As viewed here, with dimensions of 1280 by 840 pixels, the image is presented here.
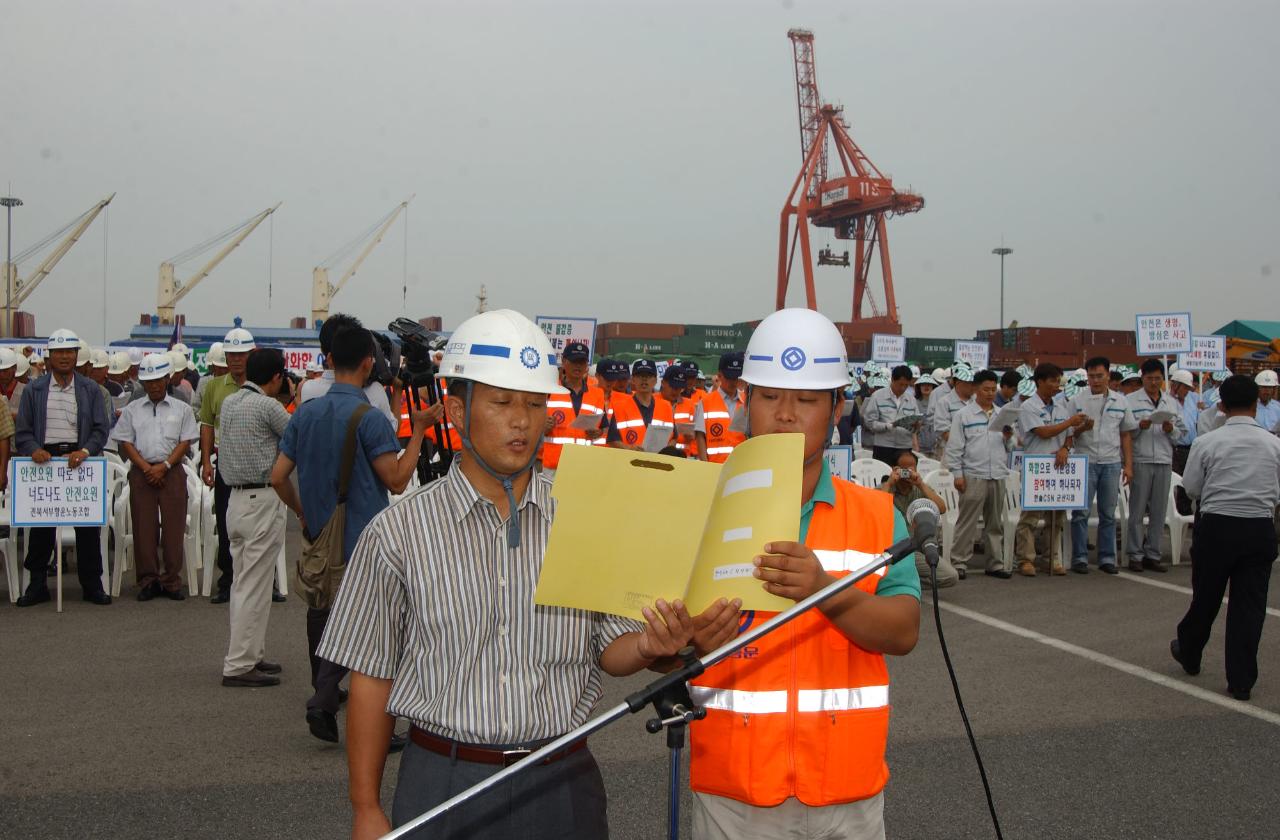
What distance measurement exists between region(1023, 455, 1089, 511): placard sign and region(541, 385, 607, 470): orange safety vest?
468cm

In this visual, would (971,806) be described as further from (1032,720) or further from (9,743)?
(9,743)

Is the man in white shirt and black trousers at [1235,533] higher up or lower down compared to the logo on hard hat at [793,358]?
lower down

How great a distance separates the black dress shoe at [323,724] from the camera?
5.41m

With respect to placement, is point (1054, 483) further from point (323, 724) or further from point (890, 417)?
point (323, 724)

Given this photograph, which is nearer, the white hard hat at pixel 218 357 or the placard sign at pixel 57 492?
the placard sign at pixel 57 492

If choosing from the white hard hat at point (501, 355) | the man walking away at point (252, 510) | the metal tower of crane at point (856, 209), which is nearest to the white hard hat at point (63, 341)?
the man walking away at point (252, 510)

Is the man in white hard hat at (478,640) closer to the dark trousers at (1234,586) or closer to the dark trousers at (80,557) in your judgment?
the dark trousers at (1234,586)

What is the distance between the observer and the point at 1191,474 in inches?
292

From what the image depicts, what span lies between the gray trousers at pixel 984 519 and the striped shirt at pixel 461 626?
9.52 m

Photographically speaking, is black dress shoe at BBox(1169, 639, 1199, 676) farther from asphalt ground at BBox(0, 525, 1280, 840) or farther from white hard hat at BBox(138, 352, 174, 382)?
white hard hat at BBox(138, 352, 174, 382)

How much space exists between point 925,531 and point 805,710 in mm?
717

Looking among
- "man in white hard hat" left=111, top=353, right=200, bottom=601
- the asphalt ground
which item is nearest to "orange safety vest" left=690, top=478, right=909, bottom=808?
the asphalt ground

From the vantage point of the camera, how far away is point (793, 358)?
103 inches

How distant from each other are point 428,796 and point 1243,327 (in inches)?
1193
